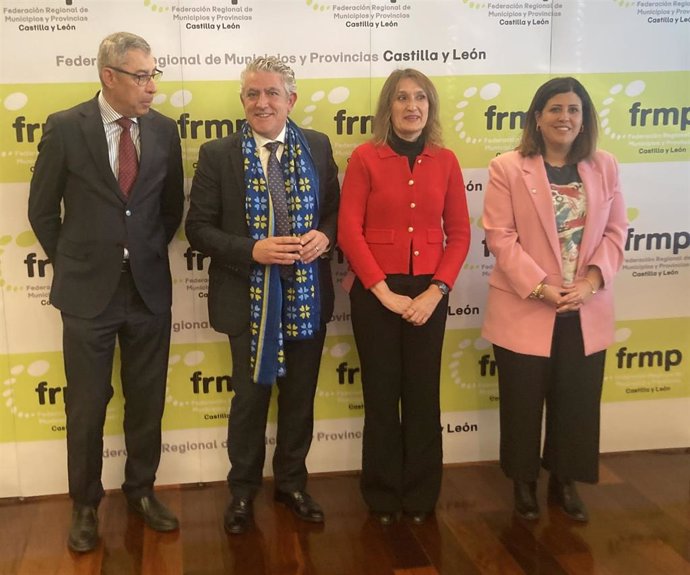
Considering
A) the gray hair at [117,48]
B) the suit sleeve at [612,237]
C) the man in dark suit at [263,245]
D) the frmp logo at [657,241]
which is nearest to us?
the gray hair at [117,48]

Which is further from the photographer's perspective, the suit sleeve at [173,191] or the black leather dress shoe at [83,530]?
the suit sleeve at [173,191]

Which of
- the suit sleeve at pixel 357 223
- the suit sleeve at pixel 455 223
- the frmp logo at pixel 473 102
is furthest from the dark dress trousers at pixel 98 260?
the frmp logo at pixel 473 102

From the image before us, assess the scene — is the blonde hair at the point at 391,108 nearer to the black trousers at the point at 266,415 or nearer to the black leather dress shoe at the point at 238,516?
the black trousers at the point at 266,415

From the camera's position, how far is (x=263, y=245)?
2658mm

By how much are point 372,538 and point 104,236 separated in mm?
1526

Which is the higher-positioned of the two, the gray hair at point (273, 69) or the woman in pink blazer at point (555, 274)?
the gray hair at point (273, 69)

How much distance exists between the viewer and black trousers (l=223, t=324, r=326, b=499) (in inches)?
112

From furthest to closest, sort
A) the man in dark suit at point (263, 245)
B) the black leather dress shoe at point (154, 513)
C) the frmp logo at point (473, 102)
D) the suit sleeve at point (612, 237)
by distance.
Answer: the frmp logo at point (473, 102) → the black leather dress shoe at point (154, 513) → the suit sleeve at point (612, 237) → the man in dark suit at point (263, 245)

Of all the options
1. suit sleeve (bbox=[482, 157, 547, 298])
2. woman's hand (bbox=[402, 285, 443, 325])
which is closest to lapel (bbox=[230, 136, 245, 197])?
woman's hand (bbox=[402, 285, 443, 325])

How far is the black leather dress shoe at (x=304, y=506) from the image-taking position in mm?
2955

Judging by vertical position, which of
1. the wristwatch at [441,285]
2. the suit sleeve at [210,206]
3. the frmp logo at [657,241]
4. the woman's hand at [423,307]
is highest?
the suit sleeve at [210,206]

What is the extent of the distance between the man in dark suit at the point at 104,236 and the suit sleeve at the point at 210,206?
15 centimetres

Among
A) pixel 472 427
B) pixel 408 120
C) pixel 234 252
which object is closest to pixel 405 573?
pixel 472 427

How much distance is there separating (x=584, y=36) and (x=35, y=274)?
8.54 ft
